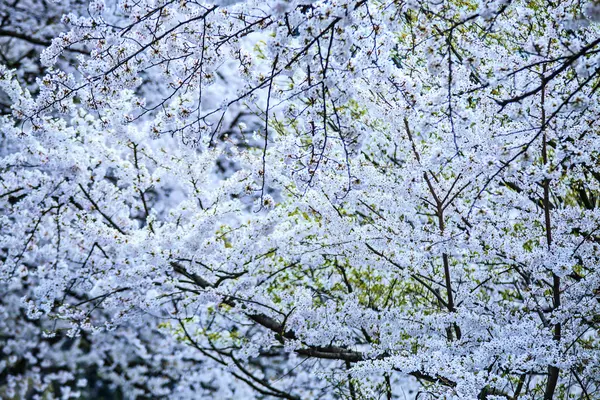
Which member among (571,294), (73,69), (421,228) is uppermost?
(73,69)

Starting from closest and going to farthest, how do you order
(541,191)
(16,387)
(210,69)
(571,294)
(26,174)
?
1. (210,69)
2. (571,294)
3. (541,191)
4. (26,174)
5. (16,387)

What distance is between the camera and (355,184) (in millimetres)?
3801

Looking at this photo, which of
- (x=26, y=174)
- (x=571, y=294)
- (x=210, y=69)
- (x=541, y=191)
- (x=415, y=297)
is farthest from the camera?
(x=415, y=297)

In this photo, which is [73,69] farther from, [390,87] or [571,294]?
[571,294]

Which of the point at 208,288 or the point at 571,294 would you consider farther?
the point at 208,288

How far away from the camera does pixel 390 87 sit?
157 inches

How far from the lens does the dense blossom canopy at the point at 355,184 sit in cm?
313

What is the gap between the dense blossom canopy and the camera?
3.13 meters

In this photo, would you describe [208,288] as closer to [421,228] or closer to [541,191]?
[421,228]

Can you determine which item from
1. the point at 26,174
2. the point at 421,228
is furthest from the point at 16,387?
the point at 421,228

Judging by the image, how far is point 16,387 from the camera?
34.3ft

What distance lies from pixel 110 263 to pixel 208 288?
0.71 meters

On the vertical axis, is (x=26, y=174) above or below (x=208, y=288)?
above

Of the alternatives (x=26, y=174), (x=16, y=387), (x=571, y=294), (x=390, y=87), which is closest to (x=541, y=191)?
(x=571, y=294)
